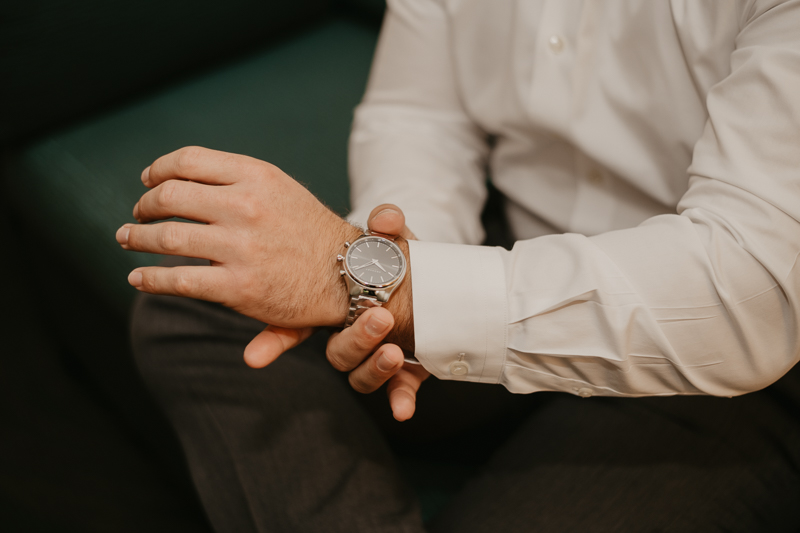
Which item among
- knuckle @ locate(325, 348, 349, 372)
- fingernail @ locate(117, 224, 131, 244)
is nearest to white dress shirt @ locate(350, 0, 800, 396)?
knuckle @ locate(325, 348, 349, 372)

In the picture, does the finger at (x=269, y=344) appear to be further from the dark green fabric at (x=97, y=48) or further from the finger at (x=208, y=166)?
the dark green fabric at (x=97, y=48)

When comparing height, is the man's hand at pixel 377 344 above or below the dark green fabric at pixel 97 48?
below

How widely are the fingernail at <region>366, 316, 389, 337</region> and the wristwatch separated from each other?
0.05m

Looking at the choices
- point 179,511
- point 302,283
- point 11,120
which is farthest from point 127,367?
point 302,283

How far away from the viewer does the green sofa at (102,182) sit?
1049mm

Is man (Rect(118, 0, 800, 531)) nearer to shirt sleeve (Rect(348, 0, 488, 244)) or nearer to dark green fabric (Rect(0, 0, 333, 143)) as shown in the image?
shirt sleeve (Rect(348, 0, 488, 244))

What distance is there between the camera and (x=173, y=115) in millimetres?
1297

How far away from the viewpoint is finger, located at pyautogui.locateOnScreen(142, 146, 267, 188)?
0.60m

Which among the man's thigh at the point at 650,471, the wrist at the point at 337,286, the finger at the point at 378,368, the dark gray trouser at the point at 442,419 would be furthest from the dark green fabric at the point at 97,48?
the man's thigh at the point at 650,471

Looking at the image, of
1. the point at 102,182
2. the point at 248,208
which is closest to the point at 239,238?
the point at 248,208

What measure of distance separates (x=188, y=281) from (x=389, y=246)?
249mm

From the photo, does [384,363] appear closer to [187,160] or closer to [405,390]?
[405,390]

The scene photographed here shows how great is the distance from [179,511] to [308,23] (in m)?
Answer: 1.47

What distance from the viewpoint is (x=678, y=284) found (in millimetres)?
575
